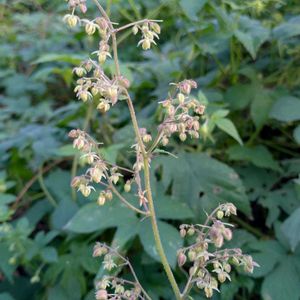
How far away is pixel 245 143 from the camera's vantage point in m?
2.12

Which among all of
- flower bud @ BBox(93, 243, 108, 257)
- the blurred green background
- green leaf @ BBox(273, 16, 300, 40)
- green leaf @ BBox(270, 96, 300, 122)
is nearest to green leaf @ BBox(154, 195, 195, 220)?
the blurred green background

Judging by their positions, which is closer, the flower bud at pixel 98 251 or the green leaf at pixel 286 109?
the flower bud at pixel 98 251

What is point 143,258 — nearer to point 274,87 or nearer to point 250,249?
point 250,249

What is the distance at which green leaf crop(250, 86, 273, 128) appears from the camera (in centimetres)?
199

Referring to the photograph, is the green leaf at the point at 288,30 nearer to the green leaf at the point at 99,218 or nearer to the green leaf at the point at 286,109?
the green leaf at the point at 286,109

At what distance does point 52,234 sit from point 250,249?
73 cm

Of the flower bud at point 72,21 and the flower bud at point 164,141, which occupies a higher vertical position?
the flower bud at point 72,21

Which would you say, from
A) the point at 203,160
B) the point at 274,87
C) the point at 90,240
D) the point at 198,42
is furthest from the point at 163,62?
the point at 90,240

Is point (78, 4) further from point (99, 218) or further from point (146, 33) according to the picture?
point (99, 218)

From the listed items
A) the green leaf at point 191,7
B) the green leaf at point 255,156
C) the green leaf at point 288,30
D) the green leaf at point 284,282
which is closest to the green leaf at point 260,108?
the green leaf at point 255,156

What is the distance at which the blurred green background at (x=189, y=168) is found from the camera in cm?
169

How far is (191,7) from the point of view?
1.76m

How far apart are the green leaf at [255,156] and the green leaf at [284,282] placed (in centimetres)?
44

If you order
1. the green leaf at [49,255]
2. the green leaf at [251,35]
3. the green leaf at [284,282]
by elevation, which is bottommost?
the green leaf at [284,282]
